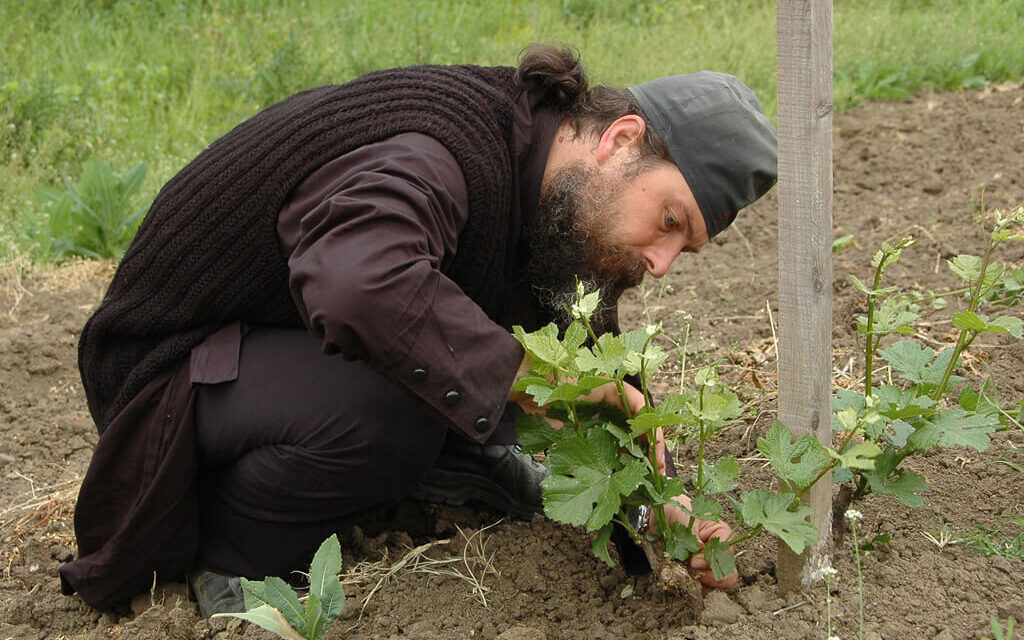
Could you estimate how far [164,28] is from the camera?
6.51 m

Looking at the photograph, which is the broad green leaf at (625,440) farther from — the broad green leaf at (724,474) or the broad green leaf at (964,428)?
the broad green leaf at (964,428)

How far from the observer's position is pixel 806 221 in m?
1.92

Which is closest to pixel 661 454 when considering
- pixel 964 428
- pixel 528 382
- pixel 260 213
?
pixel 528 382

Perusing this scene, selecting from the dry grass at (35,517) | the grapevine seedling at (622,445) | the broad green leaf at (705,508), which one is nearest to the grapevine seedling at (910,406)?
the grapevine seedling at (622,445)

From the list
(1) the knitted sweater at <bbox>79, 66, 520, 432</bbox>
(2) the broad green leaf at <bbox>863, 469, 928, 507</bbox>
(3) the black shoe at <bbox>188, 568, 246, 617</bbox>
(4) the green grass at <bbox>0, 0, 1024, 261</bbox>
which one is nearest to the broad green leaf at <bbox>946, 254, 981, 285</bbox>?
(2) the broad green leaf at <bbox>863, 469, 928, 507</bbox>

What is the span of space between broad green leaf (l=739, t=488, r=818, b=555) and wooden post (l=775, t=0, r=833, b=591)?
0.39 feet

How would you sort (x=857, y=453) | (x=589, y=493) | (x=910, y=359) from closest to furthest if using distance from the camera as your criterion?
1. (x=857, y=453)
2. (x=589, y=493)
3. (x=910, y=359)

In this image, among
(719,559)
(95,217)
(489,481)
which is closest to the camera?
(719,559)

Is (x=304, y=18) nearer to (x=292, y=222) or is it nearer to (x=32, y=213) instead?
(x=32, y=213)

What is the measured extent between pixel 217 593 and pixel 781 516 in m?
1.35

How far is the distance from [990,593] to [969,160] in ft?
10.7

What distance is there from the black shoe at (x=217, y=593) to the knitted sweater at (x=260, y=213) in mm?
452

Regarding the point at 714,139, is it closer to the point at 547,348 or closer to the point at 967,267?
the point at 967,267

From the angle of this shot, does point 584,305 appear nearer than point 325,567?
Yes
